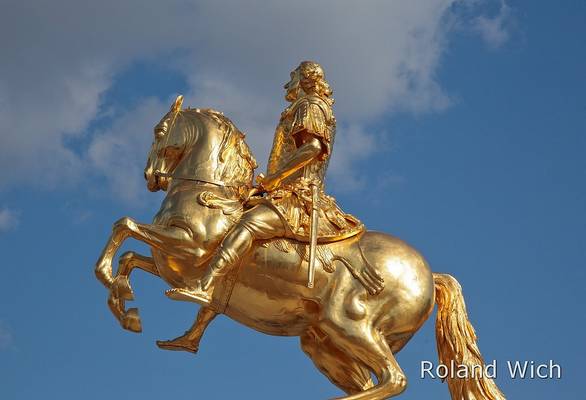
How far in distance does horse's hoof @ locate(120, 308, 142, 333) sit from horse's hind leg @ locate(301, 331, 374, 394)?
1421 mm

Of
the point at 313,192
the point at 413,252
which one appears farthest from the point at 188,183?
the point at 413,252

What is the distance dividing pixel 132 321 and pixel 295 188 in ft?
5.61

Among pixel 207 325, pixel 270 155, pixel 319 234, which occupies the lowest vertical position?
pixel 207 325

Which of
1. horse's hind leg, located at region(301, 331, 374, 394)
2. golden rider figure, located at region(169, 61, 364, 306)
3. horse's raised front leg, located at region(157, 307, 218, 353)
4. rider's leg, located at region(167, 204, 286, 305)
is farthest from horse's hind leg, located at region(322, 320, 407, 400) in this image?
horse's raised front leg, located at region(157, 307, 218, 353)

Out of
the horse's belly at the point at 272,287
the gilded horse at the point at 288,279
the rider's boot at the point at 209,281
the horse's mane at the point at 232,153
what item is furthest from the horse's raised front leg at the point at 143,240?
the horse's mane at the point at 232,153

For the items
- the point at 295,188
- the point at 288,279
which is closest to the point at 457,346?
the point at 288,279

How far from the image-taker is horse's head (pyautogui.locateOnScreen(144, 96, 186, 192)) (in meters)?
8.65

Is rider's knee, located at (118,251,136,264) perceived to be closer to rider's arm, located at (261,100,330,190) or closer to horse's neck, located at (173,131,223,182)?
horse's neck, located at (173,131,223,182)

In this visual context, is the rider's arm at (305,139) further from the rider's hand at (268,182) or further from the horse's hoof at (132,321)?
the horse's hoof at (132,321)

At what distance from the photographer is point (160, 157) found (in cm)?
870

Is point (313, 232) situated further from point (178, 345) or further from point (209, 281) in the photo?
point (178, 345)

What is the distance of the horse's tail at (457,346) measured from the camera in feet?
27.5

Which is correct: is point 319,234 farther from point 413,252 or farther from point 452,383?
point 452,383

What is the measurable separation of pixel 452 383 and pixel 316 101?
263cm
